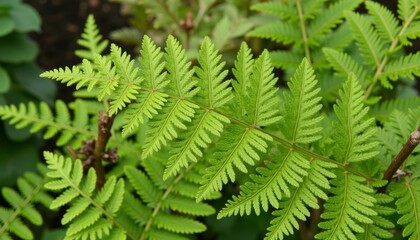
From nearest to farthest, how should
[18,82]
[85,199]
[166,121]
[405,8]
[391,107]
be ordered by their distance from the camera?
[166,121]
[85,199]
[405,8]
[391,107]
[18,82]

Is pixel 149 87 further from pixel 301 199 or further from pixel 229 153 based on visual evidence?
pixel 301 199

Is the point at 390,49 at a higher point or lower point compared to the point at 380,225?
higher

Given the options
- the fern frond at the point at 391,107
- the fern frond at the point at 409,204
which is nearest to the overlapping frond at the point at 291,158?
the fern frond at the point at 409,204

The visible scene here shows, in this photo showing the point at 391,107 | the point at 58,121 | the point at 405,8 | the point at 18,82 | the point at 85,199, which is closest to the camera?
the point at 85,199

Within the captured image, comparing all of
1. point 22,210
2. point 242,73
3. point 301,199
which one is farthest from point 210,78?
point 22,210

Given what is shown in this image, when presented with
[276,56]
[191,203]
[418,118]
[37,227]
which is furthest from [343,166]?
[37,227]

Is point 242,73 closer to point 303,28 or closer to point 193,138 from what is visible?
point 193,138

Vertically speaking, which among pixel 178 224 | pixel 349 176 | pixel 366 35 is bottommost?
pixel 178 224

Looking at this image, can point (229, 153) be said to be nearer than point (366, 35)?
Yes

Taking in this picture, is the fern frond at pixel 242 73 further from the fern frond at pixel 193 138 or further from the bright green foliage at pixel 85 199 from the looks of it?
the bright green foliage at pixel 85 199
